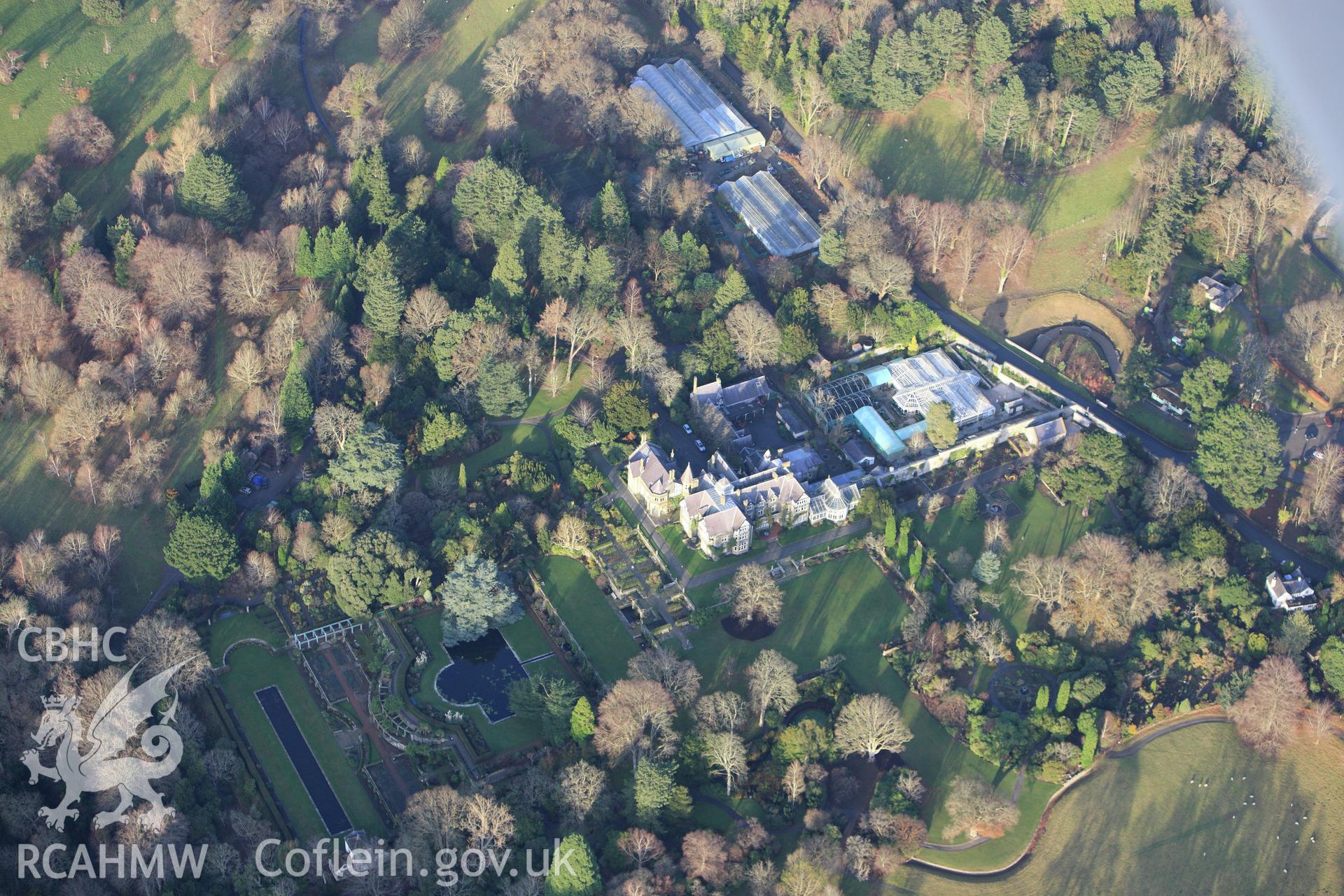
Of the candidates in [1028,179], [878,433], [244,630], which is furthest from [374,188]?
[1028,179]

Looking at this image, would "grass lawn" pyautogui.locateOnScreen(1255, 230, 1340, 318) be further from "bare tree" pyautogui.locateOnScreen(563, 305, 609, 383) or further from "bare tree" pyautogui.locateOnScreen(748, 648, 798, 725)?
"bare tree" pyautogui.locateOnScreen(748, 648, 798, 725)

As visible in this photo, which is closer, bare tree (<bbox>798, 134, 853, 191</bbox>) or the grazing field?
the grazing field

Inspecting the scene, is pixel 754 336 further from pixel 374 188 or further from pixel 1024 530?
pixel 374 188

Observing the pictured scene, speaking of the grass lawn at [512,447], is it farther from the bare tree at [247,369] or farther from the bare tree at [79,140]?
the bare tree at [79,140]

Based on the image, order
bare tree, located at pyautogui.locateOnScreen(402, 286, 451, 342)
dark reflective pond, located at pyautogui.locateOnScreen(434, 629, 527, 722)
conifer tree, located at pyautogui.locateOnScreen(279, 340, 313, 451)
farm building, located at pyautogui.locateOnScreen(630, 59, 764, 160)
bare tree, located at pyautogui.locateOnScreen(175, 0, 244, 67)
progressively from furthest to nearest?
bare tree, located at pyautogui.locateOnScreen(175, 0, 244, 67) < farm building, located at pyautogui.locateOnScreen(630, 59, 764, 160) < bare tree, located at pyautogui.locateOnScreen(402, 286, 451, 342) < conifer tree, located at pyautogui.locateOnScreen(279, 340, 313, 451) < dark reflective pond, located at pyautogui.locateOnScreen(434, 629, 527, 722)

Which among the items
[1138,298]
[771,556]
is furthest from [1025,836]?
[1138,298]

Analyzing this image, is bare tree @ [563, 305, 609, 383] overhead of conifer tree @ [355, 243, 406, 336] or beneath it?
beneath

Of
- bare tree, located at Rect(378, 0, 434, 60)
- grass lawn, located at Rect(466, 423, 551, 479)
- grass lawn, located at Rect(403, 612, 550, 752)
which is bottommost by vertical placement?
grass lawn, located at Rect(403, 612, 550, 752)

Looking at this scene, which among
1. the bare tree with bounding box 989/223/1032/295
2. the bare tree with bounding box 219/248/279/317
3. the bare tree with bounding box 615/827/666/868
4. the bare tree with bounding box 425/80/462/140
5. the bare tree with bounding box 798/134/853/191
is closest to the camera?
the bare tree with bounding box 615/827/666/868

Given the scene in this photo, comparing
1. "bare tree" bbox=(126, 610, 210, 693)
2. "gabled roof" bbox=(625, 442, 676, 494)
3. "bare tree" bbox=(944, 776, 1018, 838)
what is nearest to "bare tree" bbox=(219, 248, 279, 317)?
"bare tree" bbox=(126, 610, 210, 693)
